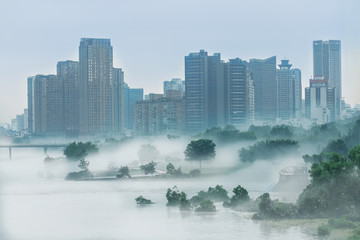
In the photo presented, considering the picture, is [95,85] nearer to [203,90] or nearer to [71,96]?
[71,96]

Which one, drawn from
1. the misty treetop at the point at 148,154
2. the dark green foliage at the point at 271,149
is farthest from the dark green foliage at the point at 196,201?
the misty treetop at the point at 148,154

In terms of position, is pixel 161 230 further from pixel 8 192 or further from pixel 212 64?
pixel 212 64

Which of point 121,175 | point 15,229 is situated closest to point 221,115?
point 121,175

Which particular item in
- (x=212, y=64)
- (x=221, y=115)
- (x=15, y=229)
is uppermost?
(x=212, y=64)

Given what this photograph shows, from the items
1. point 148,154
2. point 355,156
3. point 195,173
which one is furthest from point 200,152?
point 355,156

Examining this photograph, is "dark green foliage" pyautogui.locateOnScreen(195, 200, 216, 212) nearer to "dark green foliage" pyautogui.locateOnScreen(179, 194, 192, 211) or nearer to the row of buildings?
"dark green foliage" pyautogui.locateOnScreen(179, 194, 192, 211)

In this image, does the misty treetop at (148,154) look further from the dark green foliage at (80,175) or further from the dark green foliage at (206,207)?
the dark green foliage at (206,207)

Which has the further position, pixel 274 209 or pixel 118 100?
pixel 118 100
